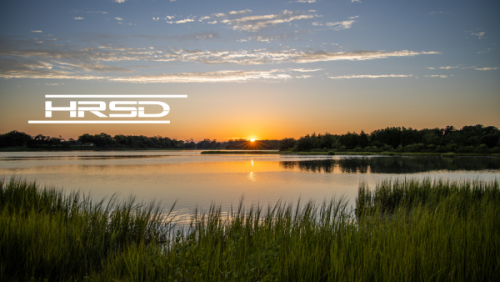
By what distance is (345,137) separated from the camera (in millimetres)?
107875

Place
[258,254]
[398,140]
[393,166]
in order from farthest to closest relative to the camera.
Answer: [398,140] → [393,166] → [258,254]

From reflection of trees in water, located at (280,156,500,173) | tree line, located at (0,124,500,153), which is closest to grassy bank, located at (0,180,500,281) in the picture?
reflection of trees in water, located at (280,156,500,173)

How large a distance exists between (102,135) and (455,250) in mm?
162561

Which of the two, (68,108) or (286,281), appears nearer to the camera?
(286,281)

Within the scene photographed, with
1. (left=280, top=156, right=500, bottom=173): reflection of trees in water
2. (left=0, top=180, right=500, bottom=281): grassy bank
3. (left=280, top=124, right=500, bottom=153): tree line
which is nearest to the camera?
(left=0, top=180, right=500, bottom=281): grassy bank

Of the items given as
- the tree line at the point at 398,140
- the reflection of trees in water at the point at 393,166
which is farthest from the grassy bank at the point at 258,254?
the tree line at the point at 398,140

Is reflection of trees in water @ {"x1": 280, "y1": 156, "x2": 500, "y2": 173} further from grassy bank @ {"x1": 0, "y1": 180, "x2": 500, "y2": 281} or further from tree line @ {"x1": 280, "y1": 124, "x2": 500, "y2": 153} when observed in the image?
tree line @ {"x1": 280, "y1": 124, "x2": 500, "y2": 153}

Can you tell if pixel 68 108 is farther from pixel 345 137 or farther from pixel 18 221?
pixel 345 137

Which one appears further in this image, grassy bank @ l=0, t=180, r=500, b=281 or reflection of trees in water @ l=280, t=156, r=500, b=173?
reflection of trees in water @ l=280, t=156, r=500, b=173

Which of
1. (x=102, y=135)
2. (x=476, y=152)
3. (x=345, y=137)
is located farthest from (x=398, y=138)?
(x=102, y=135)

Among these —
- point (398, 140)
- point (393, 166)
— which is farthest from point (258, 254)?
point (398, 140)

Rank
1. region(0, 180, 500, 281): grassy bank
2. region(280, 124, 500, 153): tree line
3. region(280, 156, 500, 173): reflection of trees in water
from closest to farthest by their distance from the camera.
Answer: region(0, 180, 500, 281): grassy bank, region(280, 156, 500, 173): reflection of trees in water, region(280, 124, 500, 153): tree line

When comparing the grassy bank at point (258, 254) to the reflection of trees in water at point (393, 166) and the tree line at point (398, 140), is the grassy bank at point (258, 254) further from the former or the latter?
the tree line at point (398, 140)

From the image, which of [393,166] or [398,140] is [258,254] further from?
[398,140]
